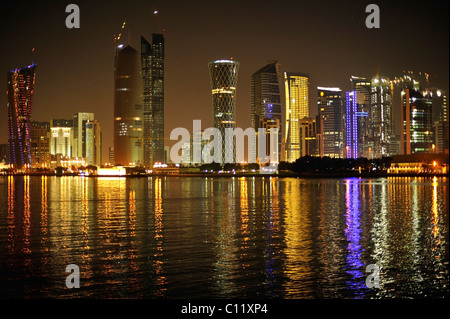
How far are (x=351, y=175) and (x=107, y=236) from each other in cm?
16186

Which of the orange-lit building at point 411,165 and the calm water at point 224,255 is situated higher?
the orange-lit building at point 411,165

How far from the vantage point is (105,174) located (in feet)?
605

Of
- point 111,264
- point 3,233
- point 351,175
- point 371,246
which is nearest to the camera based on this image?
point 111,264

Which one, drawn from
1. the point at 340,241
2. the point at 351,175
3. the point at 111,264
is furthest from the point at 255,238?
the point at 351,175

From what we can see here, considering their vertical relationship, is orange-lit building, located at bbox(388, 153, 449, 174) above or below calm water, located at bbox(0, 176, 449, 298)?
above

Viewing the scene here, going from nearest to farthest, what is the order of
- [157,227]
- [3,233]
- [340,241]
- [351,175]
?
[340,241], [3,233], [157,227], [351,175]

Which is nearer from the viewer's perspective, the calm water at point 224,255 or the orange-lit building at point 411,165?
the calm water at point 224,255

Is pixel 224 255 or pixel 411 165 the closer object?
pixel 224 255

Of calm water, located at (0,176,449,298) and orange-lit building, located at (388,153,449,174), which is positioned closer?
calm water, located at (0,176,449,298)

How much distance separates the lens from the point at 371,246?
2464 centimetres

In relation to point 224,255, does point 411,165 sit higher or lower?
higher
